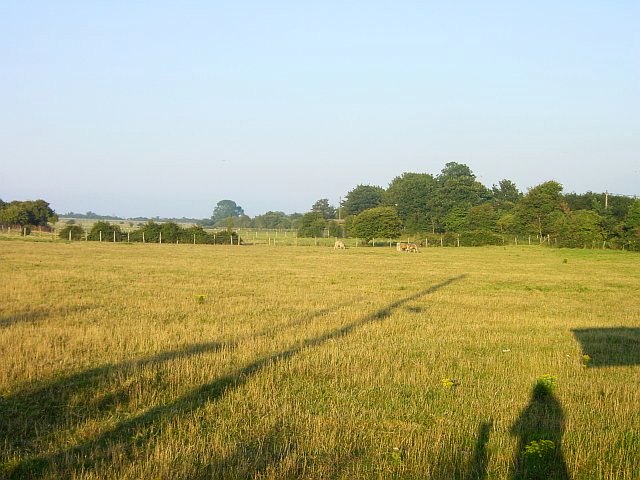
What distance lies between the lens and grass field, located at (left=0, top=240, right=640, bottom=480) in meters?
5.81

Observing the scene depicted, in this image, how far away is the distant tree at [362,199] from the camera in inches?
6535

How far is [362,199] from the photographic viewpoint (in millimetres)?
166625

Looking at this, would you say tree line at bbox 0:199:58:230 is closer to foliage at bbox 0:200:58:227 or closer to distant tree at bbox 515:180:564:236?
foliage at bbox 0:200:58:227

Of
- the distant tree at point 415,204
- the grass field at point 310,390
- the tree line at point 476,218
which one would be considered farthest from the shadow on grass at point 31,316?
the distant tree at point 415,204

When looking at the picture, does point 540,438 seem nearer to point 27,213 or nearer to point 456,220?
point 456,220

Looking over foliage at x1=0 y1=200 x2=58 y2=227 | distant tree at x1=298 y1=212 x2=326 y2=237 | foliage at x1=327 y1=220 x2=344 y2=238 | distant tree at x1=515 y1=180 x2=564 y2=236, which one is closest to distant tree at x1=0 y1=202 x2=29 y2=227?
foliage at x1=0 y1=200 x2=58 y2=227

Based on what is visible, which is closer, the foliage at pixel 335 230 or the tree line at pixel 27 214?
the tree line at pixel 27 214

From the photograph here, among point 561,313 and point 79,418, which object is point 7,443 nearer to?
point 79,418

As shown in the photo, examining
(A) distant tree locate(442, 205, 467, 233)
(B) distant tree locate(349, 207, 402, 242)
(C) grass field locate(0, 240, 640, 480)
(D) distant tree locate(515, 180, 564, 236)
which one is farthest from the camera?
(A) distant tree locate(442, 205, 467, 233)

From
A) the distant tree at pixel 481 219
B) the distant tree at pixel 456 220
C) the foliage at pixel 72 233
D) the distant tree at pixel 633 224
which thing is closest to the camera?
the distant tree at pixel 633 224

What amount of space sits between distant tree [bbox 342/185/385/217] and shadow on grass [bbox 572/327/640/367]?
491 feet

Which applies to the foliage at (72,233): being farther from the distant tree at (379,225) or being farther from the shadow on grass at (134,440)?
the shadow on grass at (134,440)

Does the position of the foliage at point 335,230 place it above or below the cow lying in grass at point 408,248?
above

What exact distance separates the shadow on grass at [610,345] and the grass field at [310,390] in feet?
0.21
